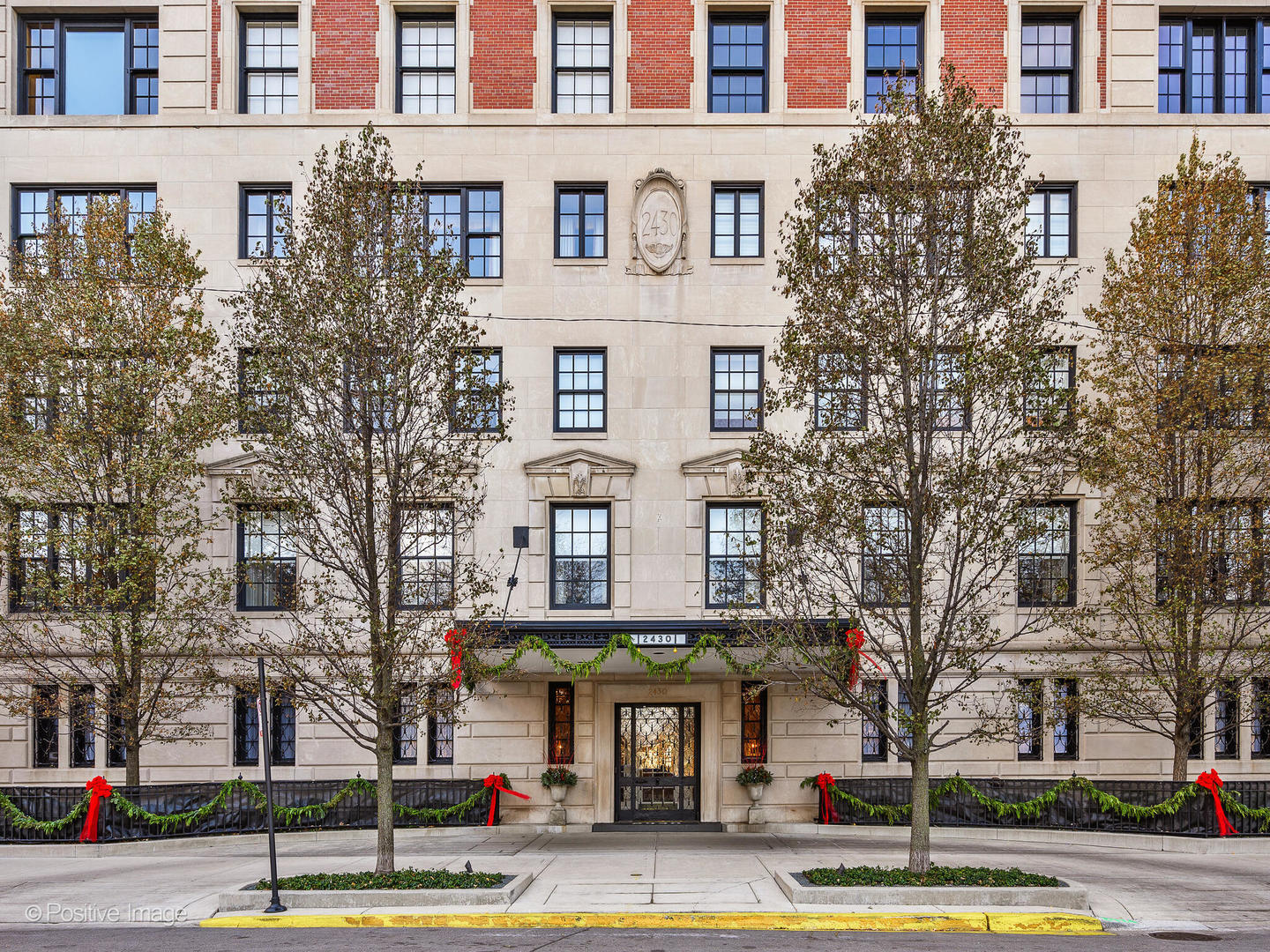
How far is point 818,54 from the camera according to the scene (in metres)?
21.5

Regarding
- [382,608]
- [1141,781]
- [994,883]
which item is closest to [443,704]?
[382,608]

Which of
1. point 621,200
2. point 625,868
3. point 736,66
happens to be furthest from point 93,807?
point 736,66

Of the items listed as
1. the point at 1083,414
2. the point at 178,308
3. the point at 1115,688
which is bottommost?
the point at 1115,688

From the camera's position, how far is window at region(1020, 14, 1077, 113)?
21922mm

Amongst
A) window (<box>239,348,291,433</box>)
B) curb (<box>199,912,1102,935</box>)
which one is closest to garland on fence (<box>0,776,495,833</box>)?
curb (<box>199,912,1102,935</box>)

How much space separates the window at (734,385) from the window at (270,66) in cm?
1078

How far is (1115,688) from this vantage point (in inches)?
786

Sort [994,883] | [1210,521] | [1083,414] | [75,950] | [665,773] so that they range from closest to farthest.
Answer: [75,950], [994,883], [1083,414], [1210,521], [665,773]

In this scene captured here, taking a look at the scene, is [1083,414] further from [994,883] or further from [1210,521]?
[994,883]

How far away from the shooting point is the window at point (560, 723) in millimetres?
21031

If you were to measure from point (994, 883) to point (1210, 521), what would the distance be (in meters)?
8.35

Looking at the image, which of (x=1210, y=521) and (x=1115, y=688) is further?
(x=1115, y=688)

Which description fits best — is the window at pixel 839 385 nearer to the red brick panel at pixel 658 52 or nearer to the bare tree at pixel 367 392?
the bare tree at pixel 367 392

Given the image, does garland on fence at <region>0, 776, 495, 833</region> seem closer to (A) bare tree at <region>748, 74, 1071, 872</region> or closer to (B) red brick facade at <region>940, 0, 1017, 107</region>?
(A) bare tree at <region>748, 74, 1071, 872</region>
